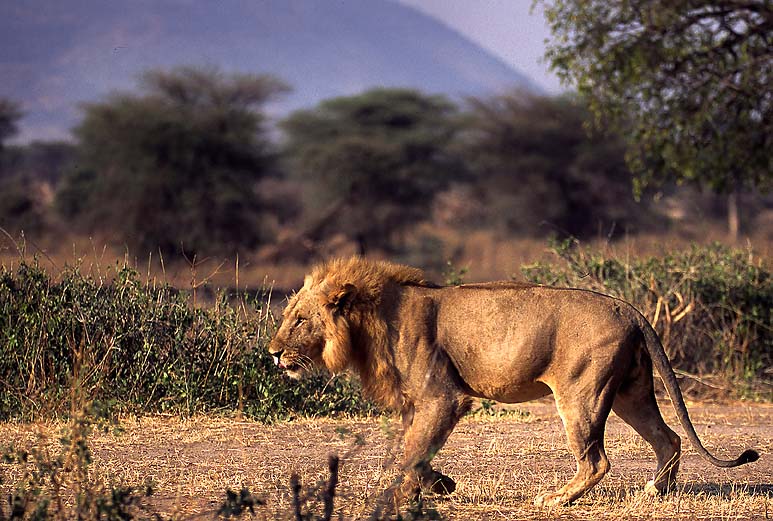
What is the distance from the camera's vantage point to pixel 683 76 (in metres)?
13.6

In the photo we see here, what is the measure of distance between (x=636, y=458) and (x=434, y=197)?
29.5m

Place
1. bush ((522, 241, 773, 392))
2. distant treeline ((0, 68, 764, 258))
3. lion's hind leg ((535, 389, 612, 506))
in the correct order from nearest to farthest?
lion's hind leg ((535, 389, 612, 506)) < bush ((522, 241, 773, 392)) < distant treeline ((0, 68, 764, 258))

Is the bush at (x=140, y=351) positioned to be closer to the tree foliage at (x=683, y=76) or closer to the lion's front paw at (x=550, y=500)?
the lion's front paw at (x=550, y=500)

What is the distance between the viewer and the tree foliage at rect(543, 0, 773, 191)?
1333cm

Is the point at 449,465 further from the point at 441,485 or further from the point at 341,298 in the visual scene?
the point at 341,298

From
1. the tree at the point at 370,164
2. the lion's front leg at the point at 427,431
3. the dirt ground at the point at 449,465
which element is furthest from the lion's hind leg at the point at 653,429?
the tree at the point at 370,164

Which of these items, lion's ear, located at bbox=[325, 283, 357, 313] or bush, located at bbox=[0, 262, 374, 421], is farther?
bush, located at bbox=[0, 262, 374, 421]

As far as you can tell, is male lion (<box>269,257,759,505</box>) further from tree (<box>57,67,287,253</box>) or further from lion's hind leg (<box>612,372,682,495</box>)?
tree (<box>57,67,287,253</box>)


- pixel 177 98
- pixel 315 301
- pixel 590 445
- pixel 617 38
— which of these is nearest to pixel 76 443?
pixel 315 301

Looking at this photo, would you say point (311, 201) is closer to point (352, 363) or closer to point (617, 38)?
point (617, 38)

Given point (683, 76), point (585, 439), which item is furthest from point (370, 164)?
point (585, 439)

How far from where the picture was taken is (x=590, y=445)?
236 inches

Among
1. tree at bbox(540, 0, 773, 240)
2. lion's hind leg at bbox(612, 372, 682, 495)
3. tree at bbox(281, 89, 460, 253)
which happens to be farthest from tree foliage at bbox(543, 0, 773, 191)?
tree at bbox(281, 89, 460, 253)

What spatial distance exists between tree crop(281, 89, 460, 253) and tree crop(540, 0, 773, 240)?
20469mm
